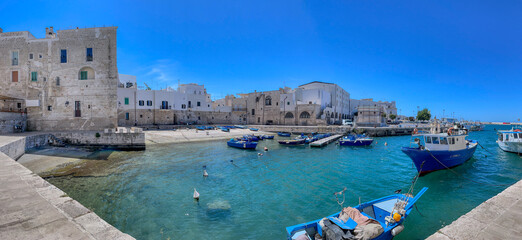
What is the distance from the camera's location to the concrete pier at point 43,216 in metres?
3.73

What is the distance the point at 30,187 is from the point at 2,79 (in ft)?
93.8

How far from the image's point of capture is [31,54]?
2275cm

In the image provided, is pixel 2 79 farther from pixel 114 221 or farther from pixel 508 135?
pixel 508 135

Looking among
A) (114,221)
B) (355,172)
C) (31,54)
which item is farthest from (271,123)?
(114,221)

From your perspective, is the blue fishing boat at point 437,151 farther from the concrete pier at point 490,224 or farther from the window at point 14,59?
the window at point 14,59

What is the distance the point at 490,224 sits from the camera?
4852 millimetres

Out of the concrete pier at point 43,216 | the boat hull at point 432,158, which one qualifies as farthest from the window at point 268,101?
the concrete pier at point 43,216

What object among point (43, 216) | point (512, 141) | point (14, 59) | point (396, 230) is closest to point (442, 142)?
point (396, 230)

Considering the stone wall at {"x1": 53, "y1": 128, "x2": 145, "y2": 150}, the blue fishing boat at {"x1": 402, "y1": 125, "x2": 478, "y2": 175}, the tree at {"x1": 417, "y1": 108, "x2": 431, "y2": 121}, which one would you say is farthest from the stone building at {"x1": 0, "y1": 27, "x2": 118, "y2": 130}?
the tree at {"x1": 417, "y1": 108, "x2": 431, "y2": 121}

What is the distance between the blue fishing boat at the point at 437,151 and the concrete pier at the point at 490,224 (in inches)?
314

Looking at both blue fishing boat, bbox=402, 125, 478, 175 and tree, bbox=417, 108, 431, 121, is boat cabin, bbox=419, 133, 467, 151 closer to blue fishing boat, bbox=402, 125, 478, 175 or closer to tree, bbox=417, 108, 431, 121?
blue fishing boat, bbox=402, 125, 478, 175

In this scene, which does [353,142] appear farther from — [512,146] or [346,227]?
[346,227]

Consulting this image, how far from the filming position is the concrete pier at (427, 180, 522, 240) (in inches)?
173

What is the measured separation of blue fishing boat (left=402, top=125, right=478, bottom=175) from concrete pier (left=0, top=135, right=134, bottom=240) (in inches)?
622
